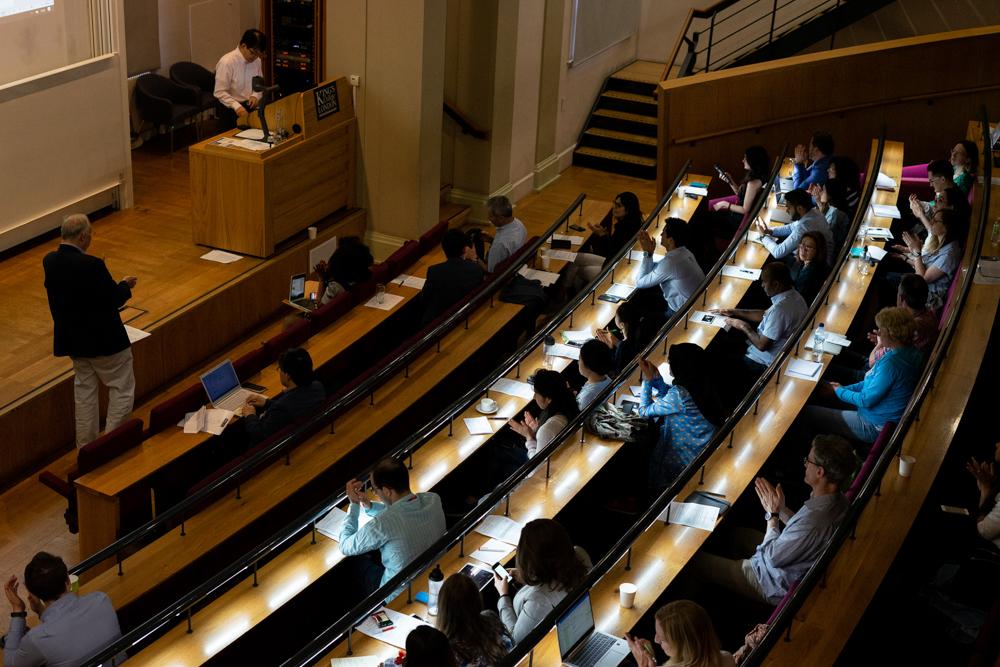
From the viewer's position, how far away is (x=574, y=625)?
4.04 m

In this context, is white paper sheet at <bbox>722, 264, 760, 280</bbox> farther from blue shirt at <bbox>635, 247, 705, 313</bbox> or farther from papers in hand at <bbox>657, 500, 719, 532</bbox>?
papers in hand at <bbox>657, 500, 719, 532</bbox>

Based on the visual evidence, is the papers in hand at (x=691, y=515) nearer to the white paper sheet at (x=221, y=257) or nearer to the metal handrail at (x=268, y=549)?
the metal handrail at (x=268, y=549)

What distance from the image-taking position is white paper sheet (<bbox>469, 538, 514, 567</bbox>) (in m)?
4.69

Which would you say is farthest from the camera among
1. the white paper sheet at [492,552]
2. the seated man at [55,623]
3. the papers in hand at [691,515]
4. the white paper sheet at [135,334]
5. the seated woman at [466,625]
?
the white paper sheet at [135,334]

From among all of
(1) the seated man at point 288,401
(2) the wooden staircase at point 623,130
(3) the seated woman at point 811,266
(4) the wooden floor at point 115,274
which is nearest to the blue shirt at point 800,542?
(1) the seated man at point 288,401

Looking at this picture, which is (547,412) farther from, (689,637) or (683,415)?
(689,637)

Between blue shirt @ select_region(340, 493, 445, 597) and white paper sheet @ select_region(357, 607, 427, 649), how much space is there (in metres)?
0.33

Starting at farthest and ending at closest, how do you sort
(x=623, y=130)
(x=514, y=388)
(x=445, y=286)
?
(x=623, y=130) < (x=445, y=286) < (x=514, y=388)

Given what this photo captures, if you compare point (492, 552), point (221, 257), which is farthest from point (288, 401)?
point (221, 257)

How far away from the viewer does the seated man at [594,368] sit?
5793mm

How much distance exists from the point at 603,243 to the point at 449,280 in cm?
153

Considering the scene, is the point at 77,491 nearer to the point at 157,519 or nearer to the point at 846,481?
the point at 157,519

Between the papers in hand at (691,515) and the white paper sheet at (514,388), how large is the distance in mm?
1418

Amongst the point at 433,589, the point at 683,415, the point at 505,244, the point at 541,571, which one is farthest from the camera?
the point at 505,244
